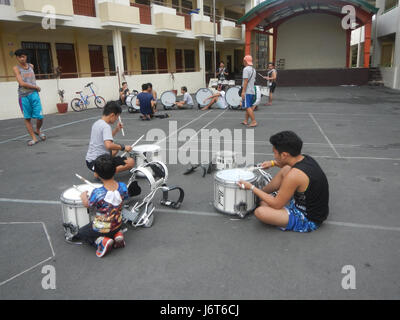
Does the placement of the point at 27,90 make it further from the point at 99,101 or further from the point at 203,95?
the point at 99,101

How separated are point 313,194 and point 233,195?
2.88ft

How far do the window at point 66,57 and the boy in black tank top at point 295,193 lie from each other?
51.7ft

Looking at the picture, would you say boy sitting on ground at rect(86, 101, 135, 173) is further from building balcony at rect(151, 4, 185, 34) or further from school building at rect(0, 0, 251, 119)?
building balcony at rect(151, 4, 185, 34)

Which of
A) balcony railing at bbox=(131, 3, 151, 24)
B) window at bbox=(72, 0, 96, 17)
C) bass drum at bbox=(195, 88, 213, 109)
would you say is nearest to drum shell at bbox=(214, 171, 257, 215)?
bass drum at bbox=(195, 88, 213, 109)

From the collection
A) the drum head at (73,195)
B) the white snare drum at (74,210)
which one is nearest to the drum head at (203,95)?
the drum head at (73,195)

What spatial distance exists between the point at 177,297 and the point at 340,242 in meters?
1.74

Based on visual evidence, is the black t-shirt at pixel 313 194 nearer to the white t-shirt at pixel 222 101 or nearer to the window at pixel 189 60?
the white t-shirt at pixel 222 101

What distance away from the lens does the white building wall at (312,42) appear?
100ft

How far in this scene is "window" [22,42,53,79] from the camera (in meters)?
15.1

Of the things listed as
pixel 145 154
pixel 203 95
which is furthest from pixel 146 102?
pixel 145 154

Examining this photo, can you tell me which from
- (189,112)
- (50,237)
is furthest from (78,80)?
(50,237)

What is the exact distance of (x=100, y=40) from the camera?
18578 millimetres

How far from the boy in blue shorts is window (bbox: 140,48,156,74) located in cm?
1953

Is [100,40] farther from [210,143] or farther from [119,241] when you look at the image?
[119,241]
